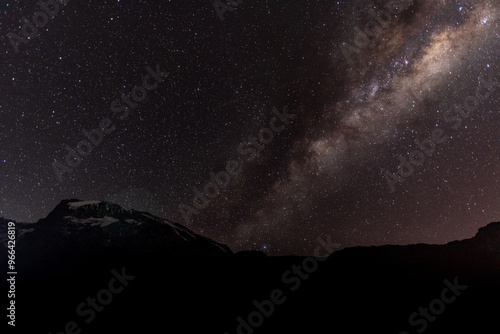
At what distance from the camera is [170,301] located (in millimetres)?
40656

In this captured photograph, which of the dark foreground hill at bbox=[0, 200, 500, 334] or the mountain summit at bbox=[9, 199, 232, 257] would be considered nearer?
the dark foreground hill at bbox=[0, 200, 500, 334]

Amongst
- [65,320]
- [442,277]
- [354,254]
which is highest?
[65,320]

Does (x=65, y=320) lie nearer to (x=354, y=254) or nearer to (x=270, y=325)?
(x=270, y=325)

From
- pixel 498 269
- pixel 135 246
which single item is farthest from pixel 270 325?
pixel 135 246

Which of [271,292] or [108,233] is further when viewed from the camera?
[108,233]

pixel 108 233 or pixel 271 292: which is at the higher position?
pixel 108 233

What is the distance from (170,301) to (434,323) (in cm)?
3047

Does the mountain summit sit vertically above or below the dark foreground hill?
above

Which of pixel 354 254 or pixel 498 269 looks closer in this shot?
pixel 498 269

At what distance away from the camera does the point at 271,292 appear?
1599 inches

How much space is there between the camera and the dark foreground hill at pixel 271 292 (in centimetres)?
3303

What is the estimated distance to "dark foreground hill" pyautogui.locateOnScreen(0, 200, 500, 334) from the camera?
3303 centimetres

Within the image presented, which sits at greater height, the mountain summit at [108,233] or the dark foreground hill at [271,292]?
the mountain summit at [108,233]

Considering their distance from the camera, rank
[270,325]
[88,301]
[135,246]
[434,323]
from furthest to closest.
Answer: [135,246], [88,301], [270,325], [434,323]
